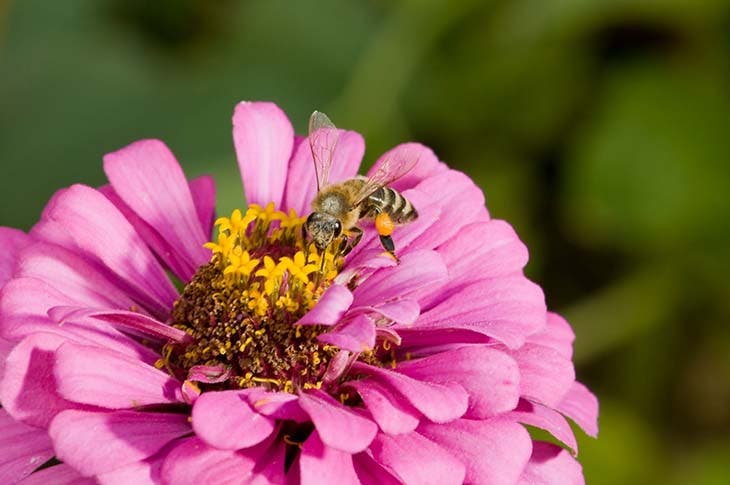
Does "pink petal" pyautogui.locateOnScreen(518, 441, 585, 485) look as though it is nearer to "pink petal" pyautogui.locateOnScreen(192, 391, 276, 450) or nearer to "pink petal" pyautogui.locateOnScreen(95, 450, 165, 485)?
"pink petal" pyautogui.locateOnScreen(192, 391, 276, 450)

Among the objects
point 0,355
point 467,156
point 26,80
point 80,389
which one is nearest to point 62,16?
point 26,80

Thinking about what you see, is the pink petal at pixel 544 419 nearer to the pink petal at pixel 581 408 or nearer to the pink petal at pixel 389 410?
the pink petal at pixel 581 408

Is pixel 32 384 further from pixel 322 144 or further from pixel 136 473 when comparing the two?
pixel 322 144

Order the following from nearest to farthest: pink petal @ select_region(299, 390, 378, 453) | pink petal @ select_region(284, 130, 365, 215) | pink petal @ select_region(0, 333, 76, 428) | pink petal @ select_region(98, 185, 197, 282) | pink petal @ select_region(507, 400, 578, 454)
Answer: pink petal @ select_region(299, 390, 378, 453)
pink petal @ select_region(0, 333, 76, 428)
pink petal @ select_region(507, 400, 578, 454)
pink petal @ select_region(98, 185, 197, 282)
pink petal @ select_region(284, 130, 365, 215)

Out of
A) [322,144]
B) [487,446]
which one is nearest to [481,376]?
[487,446]

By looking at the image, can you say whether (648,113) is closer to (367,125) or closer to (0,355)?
(367,125)

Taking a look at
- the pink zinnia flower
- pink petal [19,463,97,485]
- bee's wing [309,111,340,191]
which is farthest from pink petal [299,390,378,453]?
bee's wing [309,111,340,191]
